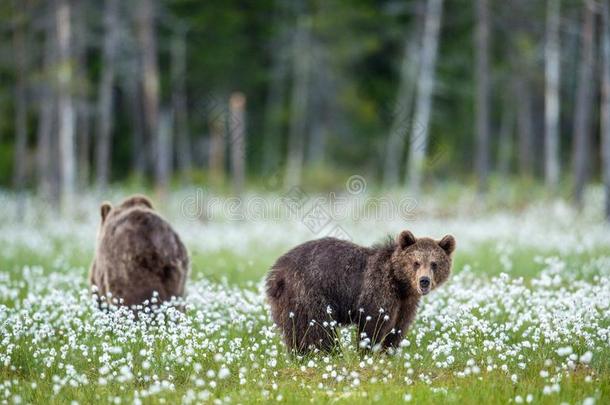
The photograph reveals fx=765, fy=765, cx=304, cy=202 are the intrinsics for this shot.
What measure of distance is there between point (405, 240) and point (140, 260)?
142 inches

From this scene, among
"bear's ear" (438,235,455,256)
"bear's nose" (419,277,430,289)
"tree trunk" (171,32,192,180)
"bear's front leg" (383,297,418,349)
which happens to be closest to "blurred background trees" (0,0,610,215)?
"tree trunk" (171,32,192,180)

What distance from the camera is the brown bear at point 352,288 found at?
846 centimetres

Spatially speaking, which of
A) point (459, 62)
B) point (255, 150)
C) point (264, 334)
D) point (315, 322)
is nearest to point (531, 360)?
point (315, 322)

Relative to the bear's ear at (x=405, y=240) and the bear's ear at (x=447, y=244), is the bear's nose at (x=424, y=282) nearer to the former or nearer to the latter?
the bear's ear at (x=405, y=240)

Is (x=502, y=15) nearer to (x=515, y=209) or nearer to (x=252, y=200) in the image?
(x=515, y=209)

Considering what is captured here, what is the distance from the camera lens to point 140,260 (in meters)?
10.1

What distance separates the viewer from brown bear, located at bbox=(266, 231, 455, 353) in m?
8.46

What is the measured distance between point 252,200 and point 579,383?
2646cm

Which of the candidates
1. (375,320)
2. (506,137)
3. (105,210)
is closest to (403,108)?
(506,137)

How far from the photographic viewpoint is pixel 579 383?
7312mm

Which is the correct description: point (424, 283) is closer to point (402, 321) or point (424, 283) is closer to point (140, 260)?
point (402, 321)

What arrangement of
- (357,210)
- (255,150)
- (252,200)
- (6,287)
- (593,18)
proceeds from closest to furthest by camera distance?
1. (6,287)
2. (593,18)
3. (357,210)
4. (252,200)
5. (255,150)

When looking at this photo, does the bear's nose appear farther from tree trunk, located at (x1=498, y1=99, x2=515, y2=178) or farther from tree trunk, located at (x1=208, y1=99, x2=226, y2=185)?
tree trunk, located at (x1=498, y1=99, x2=515, y2=178)

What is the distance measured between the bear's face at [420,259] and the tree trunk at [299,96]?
3014 cm
